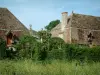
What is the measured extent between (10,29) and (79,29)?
50.8ft

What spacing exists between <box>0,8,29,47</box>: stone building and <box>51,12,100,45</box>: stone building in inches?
373

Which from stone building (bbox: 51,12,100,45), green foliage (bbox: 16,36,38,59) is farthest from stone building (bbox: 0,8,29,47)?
stone building (bbox: 51,12,100,45)

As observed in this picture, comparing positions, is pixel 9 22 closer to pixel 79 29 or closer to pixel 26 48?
pixel 26 48

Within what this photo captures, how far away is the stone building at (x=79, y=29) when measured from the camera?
55.7 meters

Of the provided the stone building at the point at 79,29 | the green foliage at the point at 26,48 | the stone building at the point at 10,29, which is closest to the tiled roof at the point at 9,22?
the stone building at the point at 10,29

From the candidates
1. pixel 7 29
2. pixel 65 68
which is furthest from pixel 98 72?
pixel 7 29

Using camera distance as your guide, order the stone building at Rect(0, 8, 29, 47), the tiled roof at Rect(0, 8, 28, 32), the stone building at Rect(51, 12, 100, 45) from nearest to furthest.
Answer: the stone building at Rect(0, 8, 29, 47) < the tiled roof at Rect(0, 8, 28, 32) < the stone building at Rect(51, 12, 100, 45)

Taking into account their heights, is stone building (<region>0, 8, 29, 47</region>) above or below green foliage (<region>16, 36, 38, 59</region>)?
above

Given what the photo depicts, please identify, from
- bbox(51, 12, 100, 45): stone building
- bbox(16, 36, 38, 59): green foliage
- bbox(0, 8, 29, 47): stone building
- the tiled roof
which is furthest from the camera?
bbox(51, 12, 100, 45): stone building

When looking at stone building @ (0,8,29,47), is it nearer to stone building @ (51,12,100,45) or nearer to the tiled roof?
the tiled roof

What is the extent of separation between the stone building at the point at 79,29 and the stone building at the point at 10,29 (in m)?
9.47

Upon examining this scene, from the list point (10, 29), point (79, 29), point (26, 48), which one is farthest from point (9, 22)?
point (79, 29)

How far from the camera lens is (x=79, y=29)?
57.2 meters

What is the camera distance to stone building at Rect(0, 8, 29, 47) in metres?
50.6
